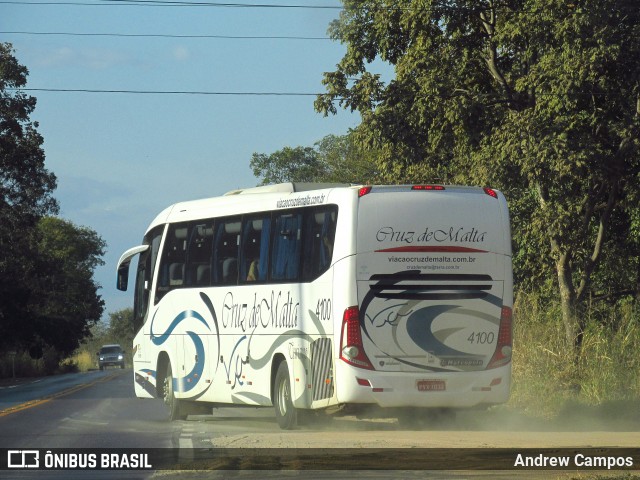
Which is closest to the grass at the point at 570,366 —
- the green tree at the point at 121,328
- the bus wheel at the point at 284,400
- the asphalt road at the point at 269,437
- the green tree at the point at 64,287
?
the asphalt road at the point at 269,437

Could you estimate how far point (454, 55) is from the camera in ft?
81.8

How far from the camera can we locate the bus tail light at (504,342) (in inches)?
659

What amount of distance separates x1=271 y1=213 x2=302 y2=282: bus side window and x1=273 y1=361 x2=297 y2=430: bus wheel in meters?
1.32

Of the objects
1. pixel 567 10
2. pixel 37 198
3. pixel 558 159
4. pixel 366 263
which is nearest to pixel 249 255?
pixel 366 263

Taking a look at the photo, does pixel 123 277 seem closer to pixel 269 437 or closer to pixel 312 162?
pixel 269 437

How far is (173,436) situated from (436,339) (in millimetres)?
4022

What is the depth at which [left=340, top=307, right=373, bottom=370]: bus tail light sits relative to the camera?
16062mm

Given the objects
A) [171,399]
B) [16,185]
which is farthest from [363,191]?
[16,185]

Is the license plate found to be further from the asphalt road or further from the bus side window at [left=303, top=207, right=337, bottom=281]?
the bus side window at [left=303, top=207, right=337, bottom=281]

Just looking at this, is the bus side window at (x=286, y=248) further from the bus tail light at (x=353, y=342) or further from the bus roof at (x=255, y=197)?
the bus tail light at (x=353, y=342)

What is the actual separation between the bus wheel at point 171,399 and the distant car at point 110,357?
190 feet

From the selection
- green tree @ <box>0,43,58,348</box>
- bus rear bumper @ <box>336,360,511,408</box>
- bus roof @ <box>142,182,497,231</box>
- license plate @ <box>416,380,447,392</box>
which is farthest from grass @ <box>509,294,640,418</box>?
green tree @ <box>0,43,58,348</box>

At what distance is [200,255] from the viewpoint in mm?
20438

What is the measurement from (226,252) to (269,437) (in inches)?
160
